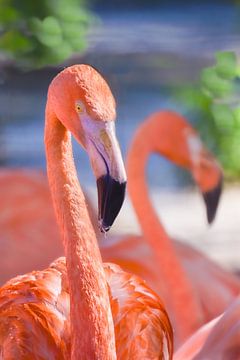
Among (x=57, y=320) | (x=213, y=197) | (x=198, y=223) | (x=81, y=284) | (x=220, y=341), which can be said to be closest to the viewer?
(x=81, y=284)

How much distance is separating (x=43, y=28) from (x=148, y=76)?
10.6ft

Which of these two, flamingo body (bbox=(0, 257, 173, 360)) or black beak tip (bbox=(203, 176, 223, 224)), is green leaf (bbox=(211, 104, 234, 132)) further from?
flamingo body (bbox=(0, 257, 173, 360))

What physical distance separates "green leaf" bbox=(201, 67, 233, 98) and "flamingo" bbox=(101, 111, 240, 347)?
1.09ft

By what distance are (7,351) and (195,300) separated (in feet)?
4.23

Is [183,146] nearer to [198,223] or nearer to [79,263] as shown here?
[79,263]

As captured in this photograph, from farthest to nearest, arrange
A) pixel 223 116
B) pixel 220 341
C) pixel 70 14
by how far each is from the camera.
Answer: pixel 223 116, pixel 70 14, pixel 220 341

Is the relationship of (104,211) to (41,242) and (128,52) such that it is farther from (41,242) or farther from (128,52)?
(128,52)

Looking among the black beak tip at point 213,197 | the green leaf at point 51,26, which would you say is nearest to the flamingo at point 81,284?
the black beak tip at point 213,197

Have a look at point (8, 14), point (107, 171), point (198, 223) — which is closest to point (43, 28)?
point (8, 14)

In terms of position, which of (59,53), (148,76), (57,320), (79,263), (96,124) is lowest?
(57,320)

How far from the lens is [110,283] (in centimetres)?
241

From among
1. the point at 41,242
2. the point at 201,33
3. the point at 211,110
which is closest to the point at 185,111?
the point at 211,110

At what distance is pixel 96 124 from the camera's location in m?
1.89

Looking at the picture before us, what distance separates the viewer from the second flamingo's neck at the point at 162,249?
3.27 m
